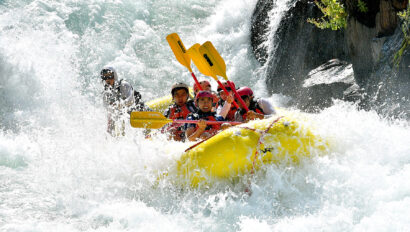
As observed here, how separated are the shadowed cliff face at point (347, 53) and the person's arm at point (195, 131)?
222cm

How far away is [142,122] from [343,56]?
3471 mm

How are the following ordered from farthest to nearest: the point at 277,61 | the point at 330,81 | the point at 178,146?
the point at 277,61 < the point at 330,81 < the point at 178,146

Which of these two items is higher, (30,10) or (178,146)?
(30,10)

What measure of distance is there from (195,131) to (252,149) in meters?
0.98

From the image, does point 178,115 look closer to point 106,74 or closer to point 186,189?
point 106,74

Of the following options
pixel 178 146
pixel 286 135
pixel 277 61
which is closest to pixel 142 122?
pixel 178 146

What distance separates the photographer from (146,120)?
452cm

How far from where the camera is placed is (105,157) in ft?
15.0

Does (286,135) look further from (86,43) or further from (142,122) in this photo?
(86,43)

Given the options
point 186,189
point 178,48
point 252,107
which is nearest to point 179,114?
point 252,107

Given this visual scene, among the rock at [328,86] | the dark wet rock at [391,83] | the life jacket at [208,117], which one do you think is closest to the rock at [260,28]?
the rock at [328,86]

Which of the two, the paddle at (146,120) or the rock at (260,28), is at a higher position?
the rock at (260,28)

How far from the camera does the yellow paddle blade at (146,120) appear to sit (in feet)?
14.8

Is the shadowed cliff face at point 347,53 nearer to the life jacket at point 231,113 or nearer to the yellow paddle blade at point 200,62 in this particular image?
the life jacket at point 231,113
